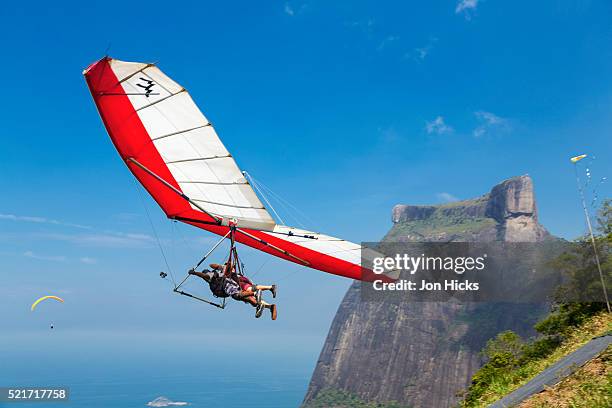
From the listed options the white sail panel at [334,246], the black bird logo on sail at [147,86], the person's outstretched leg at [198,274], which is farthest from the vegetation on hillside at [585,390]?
the black bird logo on sail at [147,86]

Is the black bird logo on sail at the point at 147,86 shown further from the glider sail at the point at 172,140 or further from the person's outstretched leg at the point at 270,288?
the person's outstretched leg at the point at 270,288

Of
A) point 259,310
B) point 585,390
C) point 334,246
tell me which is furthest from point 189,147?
point 585,390

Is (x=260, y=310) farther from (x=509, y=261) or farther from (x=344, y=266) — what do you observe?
(x=509, y=261)

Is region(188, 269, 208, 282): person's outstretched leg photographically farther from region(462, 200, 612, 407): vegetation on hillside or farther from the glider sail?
region(462, 200, 612, 407): vegetation on hillside

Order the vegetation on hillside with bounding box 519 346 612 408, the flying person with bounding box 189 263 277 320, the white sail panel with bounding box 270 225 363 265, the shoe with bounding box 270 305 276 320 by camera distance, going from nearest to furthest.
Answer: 1. the vegetation on hillside with bounding box 519 346 612 408
2. the shoe with bounding box 270 305 276 320
3. the flying person with bounding box 189 263 277 320
4. the white sail panel with bounding box 270 225 363 265

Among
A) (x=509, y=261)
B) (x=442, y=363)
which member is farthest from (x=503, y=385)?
(x=442, y=363)

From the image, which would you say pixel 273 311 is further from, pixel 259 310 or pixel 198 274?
pixel 198 274

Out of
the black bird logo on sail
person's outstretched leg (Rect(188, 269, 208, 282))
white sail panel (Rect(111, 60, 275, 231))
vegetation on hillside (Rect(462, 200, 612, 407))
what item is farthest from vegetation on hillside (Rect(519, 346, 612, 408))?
the black bird logo on sail
